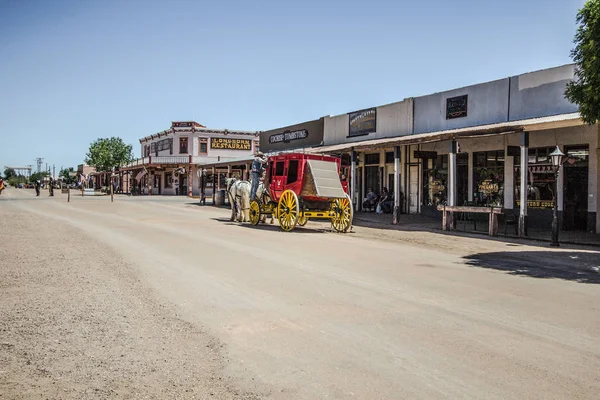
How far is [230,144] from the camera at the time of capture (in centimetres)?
6188

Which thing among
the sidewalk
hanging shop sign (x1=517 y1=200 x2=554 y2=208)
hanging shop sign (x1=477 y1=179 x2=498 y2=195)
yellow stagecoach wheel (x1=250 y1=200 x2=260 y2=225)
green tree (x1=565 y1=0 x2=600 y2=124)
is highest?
green tree (x1=565 y1=0 x2=600 y2=124)

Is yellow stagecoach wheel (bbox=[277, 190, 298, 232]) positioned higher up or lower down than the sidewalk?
higher up

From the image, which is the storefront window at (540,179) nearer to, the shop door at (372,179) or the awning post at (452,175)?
the awning post at (452,175)

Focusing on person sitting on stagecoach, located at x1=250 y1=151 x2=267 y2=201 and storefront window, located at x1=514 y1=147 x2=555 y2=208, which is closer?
storefront window, located at x1=514 y1=147 x2=555 y2=208

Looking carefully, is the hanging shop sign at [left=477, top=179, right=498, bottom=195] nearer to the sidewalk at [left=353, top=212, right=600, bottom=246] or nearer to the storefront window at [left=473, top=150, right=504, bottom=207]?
the storefront window at [left=473, top=150, right=504, bottom=207]

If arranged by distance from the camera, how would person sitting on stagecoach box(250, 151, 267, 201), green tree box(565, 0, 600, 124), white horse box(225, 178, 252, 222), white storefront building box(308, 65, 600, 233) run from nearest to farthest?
green tree box(565, 0, 600, 124), white storefront building box(308, 65, 600, 233), person sitting on stagecoach box(250, 151, 267, 201), white horse box(225, 178, 252, 222)

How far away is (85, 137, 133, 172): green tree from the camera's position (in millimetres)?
69562

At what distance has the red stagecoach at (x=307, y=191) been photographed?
1562cm

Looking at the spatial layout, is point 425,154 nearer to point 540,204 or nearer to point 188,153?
point 540,204

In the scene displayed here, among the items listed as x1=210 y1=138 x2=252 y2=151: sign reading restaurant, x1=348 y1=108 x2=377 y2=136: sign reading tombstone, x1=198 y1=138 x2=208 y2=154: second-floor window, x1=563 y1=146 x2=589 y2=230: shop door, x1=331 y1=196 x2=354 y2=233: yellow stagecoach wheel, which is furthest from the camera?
x1=210 y1=138 x2=252 y2=151: sign reading restaurant

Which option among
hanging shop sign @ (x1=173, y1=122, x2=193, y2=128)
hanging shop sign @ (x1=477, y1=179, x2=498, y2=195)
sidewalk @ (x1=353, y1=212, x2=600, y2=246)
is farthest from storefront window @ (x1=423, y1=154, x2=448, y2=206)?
hanging shop sign @ (x1=173, y1=122, x2=193, y2=128)

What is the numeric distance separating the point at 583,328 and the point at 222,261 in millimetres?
6167

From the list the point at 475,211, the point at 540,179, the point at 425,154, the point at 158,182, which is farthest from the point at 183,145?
the point at 475,211

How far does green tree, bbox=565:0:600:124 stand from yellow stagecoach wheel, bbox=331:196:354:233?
7.18m
